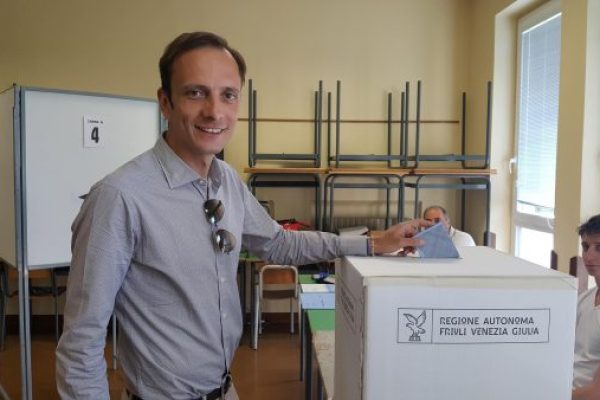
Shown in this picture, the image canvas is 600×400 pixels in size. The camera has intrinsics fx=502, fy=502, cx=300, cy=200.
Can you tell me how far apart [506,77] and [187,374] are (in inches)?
138

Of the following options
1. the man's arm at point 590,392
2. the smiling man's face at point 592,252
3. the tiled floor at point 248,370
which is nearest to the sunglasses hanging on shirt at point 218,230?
the man's arm at point 590,392

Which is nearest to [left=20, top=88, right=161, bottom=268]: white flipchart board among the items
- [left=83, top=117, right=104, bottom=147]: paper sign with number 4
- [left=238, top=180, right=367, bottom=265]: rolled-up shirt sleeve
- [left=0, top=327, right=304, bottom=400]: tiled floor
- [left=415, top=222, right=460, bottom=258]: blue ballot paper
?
[left=83, top=117, right=104, bottom=147]: paper sign with number 4

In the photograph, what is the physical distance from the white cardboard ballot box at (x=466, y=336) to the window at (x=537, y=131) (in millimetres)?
2701

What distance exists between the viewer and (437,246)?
2.89 ft

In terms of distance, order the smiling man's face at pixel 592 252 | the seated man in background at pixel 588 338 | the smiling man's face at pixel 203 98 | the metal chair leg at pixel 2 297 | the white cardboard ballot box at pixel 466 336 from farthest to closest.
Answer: the metal chair leg at pixel 2 297 < the smiling man's face at pixel 592 252 < the seated man in background at pixel 588 338 < the smiling man's face at pixel 203 98 < the white cardboard ballot box at pixel 466 336

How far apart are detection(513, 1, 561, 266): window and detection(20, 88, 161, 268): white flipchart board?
253 centimetres

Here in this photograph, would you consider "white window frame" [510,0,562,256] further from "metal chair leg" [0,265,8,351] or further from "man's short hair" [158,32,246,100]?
"metal chair leg" [0,265,8,351]

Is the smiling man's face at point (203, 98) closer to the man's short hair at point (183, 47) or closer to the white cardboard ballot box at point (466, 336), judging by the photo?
the man's short hair at point (183, 47)

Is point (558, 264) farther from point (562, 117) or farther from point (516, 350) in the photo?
point (516, 350)

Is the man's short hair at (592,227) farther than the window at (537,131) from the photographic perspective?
No

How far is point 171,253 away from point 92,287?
0.15 m

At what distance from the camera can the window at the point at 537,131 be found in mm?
3131

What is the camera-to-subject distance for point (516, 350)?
0.68m

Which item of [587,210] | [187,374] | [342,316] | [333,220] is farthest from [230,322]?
[333,220]
